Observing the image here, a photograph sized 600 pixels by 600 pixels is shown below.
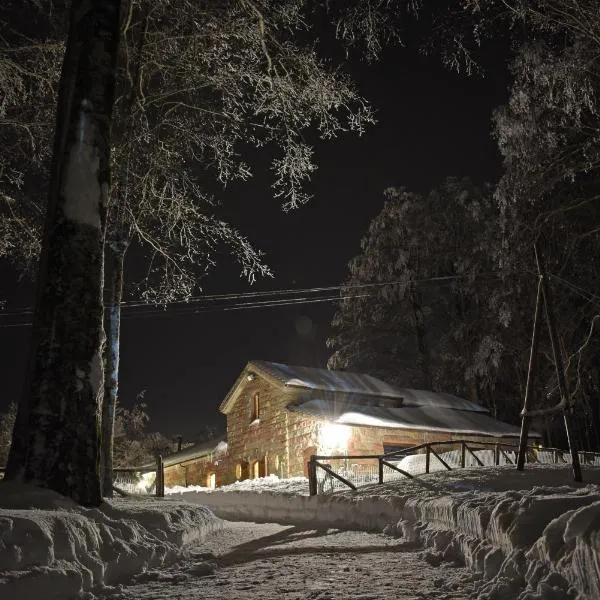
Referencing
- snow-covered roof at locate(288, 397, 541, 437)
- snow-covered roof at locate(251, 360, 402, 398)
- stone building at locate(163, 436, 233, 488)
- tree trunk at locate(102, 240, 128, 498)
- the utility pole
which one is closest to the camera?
the utility pole

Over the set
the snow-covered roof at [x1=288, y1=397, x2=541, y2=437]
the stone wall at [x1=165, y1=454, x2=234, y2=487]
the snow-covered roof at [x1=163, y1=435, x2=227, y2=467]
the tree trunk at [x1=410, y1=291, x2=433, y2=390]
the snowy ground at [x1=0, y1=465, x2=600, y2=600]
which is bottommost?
the stone wall at [x1=165, y1=454, x2=234, y2=487]

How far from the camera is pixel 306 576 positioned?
537 cm

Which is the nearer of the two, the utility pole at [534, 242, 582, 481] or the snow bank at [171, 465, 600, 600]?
the snow bank at [171, 465, 600, 600]

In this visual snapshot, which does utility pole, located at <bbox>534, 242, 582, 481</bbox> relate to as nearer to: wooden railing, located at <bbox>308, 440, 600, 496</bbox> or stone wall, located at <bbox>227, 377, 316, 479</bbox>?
wooden railing, located at <bbox>308, 440, 600, 496</bbox>

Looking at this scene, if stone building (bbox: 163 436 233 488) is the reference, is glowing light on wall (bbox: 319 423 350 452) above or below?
above

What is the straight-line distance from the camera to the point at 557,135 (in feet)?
40.7

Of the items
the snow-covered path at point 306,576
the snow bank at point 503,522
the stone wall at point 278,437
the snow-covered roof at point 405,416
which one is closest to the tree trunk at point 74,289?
the snow-covered path at point 306,576

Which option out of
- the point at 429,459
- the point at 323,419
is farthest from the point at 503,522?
the point at 323,419

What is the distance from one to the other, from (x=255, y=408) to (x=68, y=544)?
25.9 metres

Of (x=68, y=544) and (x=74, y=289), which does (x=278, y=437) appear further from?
(x=68, y=544)

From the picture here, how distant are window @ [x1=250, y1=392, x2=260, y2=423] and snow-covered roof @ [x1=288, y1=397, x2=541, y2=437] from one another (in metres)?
3.31

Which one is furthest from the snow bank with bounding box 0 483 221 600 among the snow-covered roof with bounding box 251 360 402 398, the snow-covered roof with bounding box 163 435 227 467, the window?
the snow-covered roof with bounding box 163 435 227 467

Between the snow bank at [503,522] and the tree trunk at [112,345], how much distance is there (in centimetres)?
556

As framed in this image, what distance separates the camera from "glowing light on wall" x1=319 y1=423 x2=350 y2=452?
973 inches
